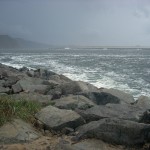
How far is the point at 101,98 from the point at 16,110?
5.39 metres

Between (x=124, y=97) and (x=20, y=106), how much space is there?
22.1 feet

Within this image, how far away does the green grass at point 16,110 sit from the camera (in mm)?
6927

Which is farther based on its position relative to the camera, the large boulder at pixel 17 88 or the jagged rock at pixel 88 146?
the large boulder at pixel 17 88

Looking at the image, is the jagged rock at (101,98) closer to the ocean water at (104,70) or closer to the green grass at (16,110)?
the green grass at (16,110)

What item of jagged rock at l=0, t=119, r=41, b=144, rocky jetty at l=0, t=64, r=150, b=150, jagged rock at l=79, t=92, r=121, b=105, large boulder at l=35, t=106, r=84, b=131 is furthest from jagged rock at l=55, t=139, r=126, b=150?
jagged rock at l=79, t=92, r=121, b=105

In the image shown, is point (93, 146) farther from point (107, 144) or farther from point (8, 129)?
point (8, 129)

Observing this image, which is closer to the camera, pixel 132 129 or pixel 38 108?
pixel 132 129

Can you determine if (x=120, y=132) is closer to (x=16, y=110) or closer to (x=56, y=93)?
(x=16, y=110)

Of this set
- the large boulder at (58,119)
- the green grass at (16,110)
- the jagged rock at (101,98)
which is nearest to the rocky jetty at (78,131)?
the large boulder at (58,119)

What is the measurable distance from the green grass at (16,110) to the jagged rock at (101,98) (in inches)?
161

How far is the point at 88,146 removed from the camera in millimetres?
5898

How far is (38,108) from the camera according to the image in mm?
8180

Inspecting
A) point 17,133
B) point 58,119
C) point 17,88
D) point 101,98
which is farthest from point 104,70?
point 17,133

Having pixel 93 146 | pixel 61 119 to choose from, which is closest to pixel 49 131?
pixel 61 119
